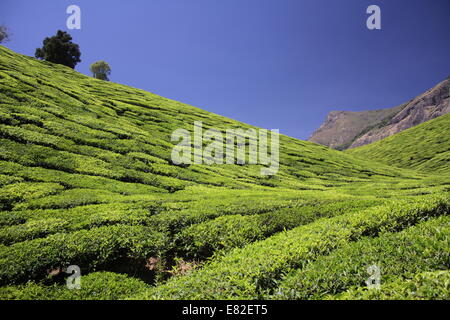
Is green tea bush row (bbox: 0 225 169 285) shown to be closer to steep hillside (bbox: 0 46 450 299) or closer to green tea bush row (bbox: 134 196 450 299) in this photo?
steep hillside (bbox: 0 46 450 299)

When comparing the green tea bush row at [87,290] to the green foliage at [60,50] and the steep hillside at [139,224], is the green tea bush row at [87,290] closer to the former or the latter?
the steep hillside at [139,224]

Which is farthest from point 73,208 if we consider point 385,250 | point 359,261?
point 385,250

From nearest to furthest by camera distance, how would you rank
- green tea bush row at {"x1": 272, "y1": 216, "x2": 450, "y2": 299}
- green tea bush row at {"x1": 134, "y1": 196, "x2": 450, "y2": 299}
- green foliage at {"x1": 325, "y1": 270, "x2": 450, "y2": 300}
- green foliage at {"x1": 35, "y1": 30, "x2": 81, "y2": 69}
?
green foliage at {"x1": 325, "y1": 270, "x2": 450, "y2": 300}, green tea bush row at {"x1": 272, "y1": 216, "x2": 450, "y2": 299}, green tea bush row at {"x1": 134, "y1": 196, "x2": 450, "y2": 299}, green foliage at {"x1": 35, "y1": 30, "x2": 81, "y2": 69}

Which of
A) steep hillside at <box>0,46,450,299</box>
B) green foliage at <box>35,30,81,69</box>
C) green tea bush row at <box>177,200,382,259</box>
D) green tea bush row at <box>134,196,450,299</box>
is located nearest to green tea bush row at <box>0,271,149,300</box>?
steep hillside at <box>0,46,450,299</box>

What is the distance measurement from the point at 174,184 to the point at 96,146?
8028 mm

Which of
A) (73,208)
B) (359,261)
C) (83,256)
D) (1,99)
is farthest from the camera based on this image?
(1,99)

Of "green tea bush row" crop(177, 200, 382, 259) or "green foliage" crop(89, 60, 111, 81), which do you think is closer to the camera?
"green tea bush row" crop(177, 200, 382, 259)

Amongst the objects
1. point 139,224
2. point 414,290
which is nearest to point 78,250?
point 139,224

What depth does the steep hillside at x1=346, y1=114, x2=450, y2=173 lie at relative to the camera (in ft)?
171

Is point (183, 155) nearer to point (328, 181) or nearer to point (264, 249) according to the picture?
point (264, 249)

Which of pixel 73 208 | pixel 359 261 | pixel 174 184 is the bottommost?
pixel 359 261

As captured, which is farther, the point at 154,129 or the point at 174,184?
the point at 154,129

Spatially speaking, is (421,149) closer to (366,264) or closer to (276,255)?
(366,264)

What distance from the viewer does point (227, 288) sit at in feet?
18.5
